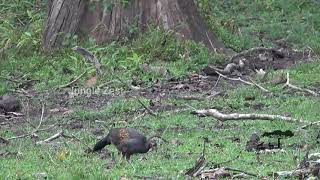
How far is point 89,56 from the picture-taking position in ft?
42.7

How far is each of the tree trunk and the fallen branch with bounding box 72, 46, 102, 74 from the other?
109 cm

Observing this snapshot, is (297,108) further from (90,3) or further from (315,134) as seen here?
(90,3)

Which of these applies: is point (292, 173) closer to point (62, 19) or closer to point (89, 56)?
point (89, 56)

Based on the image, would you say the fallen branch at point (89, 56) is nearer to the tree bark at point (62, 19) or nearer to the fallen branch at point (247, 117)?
the tree bark at point (62, 19)

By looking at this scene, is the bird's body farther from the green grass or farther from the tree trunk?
the tree trunk

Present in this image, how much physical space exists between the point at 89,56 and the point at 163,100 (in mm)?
2350

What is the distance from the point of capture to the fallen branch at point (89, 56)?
12.7m

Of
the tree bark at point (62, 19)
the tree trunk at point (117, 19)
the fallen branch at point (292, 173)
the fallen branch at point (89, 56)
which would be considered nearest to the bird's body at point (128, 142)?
the fallen branch at point (292, 173)

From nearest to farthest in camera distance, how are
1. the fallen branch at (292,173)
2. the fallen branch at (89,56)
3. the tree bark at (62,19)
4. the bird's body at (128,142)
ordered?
1. the fallen branch at (292,173)
2. the bird's body at (128,142)
3. the fallen branch at (89,56)
4. the tree bark at (62,19)

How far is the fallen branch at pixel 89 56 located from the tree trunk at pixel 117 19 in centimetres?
109

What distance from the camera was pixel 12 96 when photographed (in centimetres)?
1138


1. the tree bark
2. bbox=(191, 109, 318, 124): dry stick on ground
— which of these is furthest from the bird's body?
the tree bark

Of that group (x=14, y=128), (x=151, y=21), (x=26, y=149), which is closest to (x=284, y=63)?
(x=151, y=21)

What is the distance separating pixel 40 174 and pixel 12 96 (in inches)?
200
